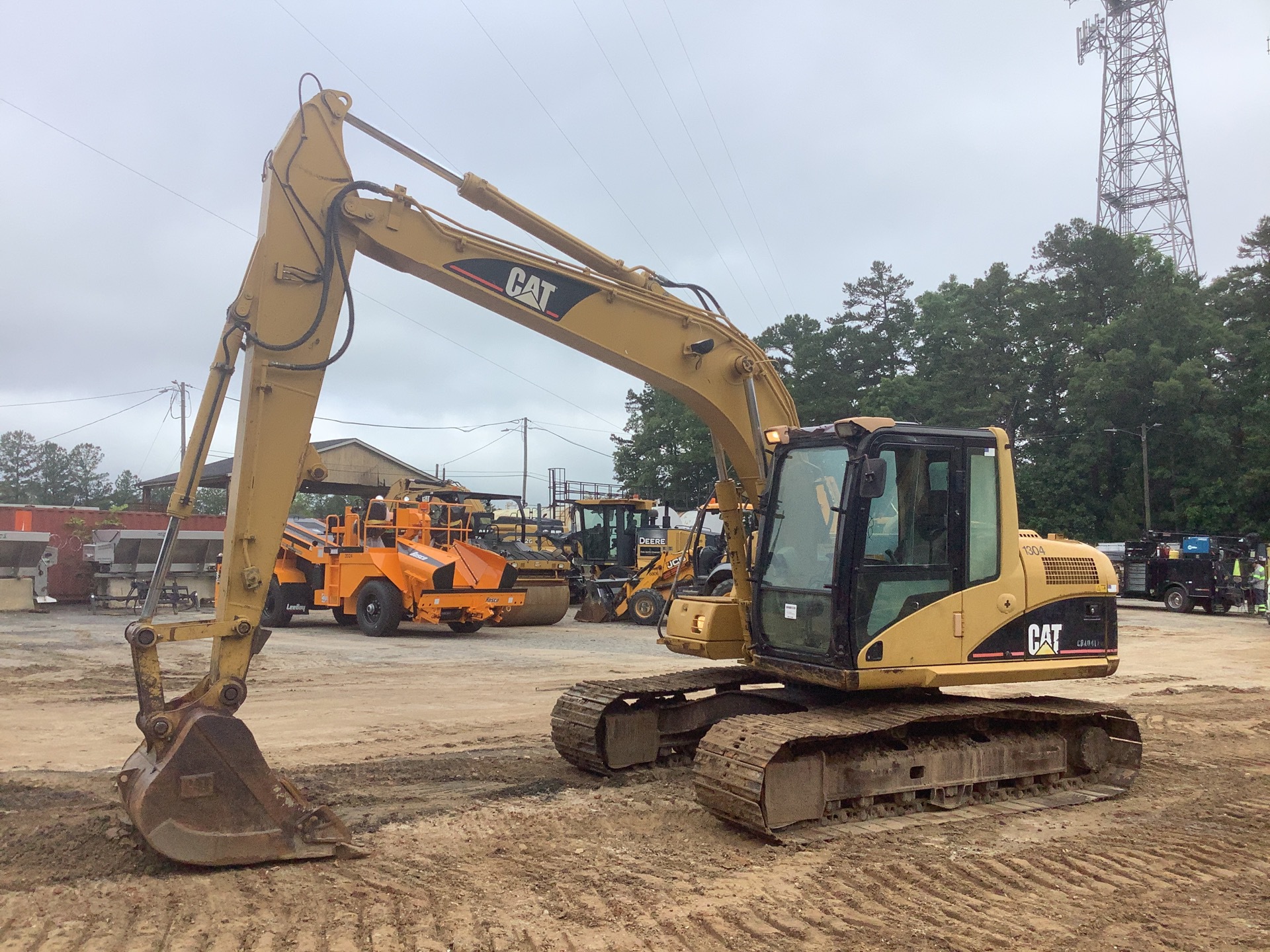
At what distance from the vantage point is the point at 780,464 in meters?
6.91

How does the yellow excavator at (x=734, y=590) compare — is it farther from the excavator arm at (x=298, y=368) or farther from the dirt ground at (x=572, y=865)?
the dirt ground at (x=572, y=865)

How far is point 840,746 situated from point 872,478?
1639 millimetres

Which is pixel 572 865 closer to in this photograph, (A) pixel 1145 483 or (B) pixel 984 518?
(B) pixel 984 518

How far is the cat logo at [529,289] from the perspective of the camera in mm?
6426

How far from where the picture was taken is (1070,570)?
7.23m

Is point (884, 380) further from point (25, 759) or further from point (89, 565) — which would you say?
point (25, 759)

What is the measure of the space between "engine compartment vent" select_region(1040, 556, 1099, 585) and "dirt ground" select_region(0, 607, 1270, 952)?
151 centimetres

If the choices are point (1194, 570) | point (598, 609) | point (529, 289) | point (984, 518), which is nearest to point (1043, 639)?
point (984, 518)

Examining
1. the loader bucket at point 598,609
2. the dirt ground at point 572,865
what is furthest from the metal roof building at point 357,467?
the dirt ground at point 572,865

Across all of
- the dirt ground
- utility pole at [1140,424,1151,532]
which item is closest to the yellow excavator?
the dirt ground

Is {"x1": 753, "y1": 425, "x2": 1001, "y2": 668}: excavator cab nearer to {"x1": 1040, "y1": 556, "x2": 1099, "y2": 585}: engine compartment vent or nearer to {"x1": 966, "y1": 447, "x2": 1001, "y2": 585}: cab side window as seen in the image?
{"x1": 966, "y1": 447, "x2": 1001, "y2": 585}: cab side window

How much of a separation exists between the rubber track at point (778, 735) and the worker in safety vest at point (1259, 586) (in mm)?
23896

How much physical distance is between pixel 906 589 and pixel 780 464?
1.19 meters

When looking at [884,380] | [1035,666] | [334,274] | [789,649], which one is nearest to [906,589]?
[789,649]
